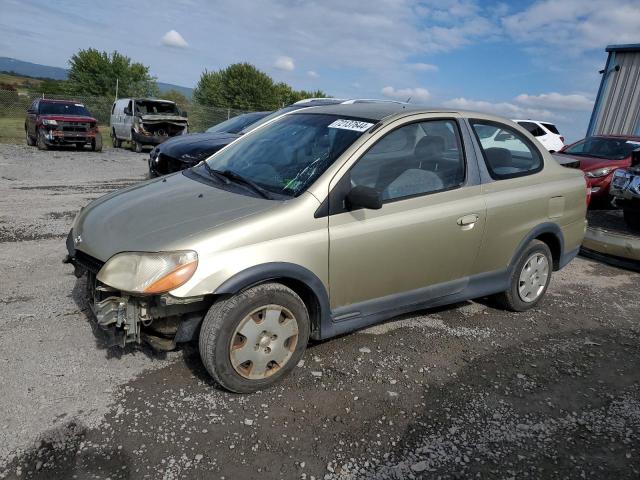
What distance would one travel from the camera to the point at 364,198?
116 inches

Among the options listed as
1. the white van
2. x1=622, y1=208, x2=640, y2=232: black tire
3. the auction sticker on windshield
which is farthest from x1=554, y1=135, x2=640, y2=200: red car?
the white van

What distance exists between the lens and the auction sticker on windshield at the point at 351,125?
11.0 ft

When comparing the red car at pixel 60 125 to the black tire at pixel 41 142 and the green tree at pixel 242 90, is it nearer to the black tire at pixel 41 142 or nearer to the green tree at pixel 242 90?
the black tire at pixel 41 142

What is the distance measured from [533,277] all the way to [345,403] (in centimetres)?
242

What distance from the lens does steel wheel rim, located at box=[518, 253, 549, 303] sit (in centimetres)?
431

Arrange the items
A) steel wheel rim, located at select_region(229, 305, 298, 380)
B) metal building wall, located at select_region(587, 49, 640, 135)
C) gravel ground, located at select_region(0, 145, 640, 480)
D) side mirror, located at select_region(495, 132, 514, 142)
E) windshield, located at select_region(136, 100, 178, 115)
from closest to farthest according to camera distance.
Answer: gravel ground, located at select_region(0, 145, 640, 480), steel wheel rim, located at select_region(229, 305, 298, 380), side mirror, located at select_region(495, 132, 514, 142), metal building wall, located at select_region(587, 49, 640, 135), windshield, located at select_region(136, 100, 178, 115)

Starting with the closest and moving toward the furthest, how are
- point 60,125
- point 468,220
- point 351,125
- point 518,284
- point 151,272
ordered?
point 151,272 → point 351,125 → point 468,220 → point 518,284 → point 60,125

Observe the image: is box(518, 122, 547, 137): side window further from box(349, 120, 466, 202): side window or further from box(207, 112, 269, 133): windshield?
box(349, 120, 466, 202): side window

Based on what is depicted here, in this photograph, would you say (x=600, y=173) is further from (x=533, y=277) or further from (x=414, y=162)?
(x=414, y=162)

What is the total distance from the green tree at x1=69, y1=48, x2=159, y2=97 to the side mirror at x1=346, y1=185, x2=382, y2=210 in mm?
40123

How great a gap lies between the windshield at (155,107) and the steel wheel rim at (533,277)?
16318mm

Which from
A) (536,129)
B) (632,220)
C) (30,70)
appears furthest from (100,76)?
(30,70)

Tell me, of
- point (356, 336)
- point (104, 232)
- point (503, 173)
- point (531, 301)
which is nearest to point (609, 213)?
point (531, 301)

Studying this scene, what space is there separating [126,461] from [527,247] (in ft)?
11.4
